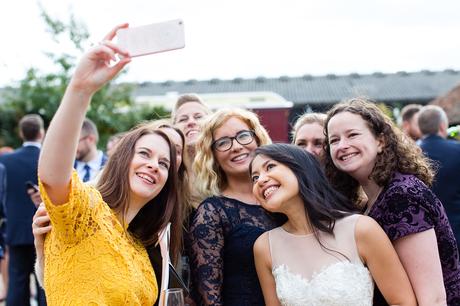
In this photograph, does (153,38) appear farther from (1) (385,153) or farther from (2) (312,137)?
(2) (312,137)

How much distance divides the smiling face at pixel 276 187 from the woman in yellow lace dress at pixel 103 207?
465mm

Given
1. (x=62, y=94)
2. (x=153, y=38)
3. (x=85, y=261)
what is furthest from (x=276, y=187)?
(x=62, y=94)

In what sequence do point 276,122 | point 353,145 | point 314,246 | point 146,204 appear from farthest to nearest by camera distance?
point 276,122, point 146,204, point 353,145, point 314,246

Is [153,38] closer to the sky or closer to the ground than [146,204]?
closer to the sky

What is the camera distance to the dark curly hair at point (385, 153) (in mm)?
2966

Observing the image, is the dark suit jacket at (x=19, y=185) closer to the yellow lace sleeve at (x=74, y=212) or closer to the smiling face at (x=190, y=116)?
the smiling face at (x=190, y=116)

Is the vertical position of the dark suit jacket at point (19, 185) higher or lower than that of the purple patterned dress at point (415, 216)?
lower

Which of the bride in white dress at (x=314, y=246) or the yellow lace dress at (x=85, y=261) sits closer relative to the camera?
the yellow lace dress at (x=85, y=261)

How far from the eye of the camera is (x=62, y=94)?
14.5 meters

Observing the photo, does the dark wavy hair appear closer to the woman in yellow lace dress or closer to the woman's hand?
the woman in yellow lace dress

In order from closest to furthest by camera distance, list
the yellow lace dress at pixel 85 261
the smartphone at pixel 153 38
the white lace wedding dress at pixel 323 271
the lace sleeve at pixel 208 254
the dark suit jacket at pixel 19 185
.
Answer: the smartphone at pixel 153 38 → the yellow lace dress at pixel 85 261 → the white lace wedding dress at pixel 323 271 → the lace sleeve at pixel 208 254 → the dark suit jacket at pixel 19 185

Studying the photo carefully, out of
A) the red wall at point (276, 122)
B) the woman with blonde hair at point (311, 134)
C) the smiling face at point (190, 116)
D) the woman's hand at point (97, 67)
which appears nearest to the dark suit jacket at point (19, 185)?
the smiling face at point (190, 116)

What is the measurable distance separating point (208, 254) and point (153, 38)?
1.43 m

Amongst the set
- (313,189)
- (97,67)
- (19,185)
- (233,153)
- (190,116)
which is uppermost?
(97,67)
